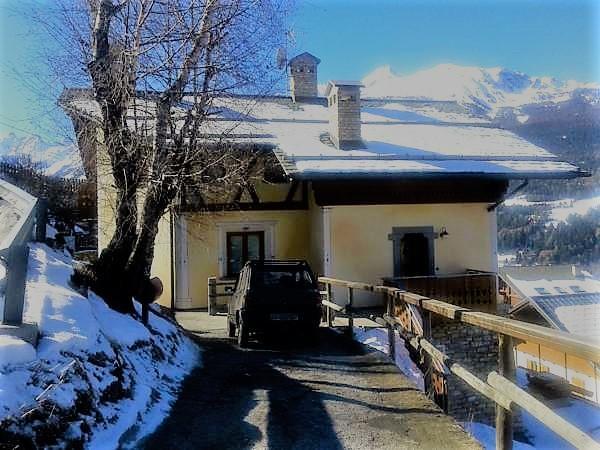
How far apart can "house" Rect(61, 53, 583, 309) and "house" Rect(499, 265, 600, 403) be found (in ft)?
7.47

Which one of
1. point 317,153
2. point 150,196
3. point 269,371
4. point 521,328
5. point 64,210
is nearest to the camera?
point 521,328

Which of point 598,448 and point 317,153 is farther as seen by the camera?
point 317,153

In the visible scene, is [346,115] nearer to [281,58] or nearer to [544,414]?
[281,58]

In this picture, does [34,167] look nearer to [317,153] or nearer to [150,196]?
[317,153]

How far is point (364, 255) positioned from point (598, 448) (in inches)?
484

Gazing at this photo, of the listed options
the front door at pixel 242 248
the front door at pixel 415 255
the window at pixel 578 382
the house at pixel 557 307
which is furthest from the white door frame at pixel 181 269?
the window at pixel 578 382

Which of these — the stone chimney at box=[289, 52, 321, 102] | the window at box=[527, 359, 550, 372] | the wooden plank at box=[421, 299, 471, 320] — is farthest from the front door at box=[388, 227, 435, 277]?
the window at box=[527, 359, 550, 372]

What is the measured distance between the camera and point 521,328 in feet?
10.6

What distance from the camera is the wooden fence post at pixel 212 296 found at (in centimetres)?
1392

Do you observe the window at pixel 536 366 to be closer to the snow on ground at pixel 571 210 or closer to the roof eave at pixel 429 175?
the roof eave at pixel 429 175

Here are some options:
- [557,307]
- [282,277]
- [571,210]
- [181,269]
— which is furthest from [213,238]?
[571,210]

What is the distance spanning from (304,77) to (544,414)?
18729 millimetres

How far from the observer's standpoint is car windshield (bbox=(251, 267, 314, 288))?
8.93 meters

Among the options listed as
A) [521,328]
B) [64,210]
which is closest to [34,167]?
[64,210]
